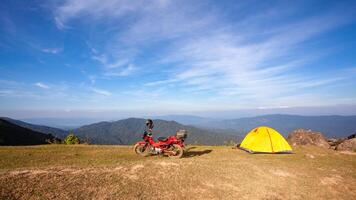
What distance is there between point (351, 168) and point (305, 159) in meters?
2.87

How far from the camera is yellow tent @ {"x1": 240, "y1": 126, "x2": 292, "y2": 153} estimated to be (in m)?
19.3

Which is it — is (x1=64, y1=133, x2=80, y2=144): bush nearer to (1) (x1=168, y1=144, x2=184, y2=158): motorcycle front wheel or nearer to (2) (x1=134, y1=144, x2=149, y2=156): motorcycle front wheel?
(2) (x1=134, y1=144, x2=149, y2=156): motorcycle front wheel

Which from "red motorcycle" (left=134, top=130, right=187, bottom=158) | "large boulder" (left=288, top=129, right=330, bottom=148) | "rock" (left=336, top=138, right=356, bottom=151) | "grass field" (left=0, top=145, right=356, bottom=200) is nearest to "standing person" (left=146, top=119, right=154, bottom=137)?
"red motorcycle" (left=134, top=130, right=187, bottom=158)

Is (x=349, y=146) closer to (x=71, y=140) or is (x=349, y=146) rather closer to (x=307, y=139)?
(x=307, y=139)

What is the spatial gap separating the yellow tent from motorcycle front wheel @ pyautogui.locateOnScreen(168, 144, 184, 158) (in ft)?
24.2

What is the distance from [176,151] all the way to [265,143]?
874 cm

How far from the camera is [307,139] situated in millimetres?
26766

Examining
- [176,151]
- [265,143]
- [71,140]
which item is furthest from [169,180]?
[71,140]

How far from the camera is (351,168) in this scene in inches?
587

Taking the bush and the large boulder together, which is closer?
the bush

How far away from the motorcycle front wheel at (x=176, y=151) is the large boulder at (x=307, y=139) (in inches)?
687

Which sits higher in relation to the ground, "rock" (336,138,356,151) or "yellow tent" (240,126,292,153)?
"yellow tent" (240,126,292,153)

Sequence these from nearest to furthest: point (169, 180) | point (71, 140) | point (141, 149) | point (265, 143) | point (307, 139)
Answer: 1. point (169, 180)
2. point (141, 149)
3. point (265, 143)
4. point (71, 140)
5. point (307, 139)

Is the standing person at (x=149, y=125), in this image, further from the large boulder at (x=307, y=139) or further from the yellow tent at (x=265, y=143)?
the large boulder at (x=307, y=139)
